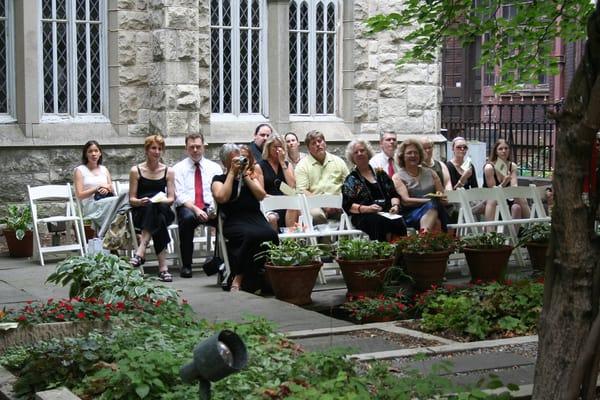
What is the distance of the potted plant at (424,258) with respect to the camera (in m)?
11.1

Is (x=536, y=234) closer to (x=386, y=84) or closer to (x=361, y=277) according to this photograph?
(x=361, y=277)

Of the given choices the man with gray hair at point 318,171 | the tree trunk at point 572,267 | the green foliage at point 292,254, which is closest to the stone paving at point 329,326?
the green foliage at point 292,254

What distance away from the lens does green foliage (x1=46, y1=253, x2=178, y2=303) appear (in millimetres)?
8617

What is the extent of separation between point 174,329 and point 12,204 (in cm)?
860

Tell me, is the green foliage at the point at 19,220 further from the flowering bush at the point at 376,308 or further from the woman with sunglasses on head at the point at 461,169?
the woman with sunglasses on head at the point at 461,169

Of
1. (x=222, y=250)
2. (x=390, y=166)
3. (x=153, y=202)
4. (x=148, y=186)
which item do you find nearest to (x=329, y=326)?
(x=222, y=250)

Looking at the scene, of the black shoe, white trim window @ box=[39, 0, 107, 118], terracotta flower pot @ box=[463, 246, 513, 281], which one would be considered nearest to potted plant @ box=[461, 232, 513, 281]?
terracotta flower pot @ box=[463, 246, 513, 281]

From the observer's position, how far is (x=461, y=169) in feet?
50.7

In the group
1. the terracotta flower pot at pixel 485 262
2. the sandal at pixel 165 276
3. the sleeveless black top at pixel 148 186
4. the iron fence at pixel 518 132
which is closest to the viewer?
the terracotta flower pot at pixel 485 262

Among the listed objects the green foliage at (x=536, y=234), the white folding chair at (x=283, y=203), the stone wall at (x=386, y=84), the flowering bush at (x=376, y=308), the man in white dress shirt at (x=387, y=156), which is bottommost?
the flowering bush at (x=376, y=308)

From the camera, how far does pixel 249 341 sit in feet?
23.9

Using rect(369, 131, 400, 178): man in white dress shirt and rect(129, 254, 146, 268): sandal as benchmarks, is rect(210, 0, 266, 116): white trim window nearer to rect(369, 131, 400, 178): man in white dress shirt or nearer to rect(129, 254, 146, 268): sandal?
rect(369, 131, 400, 178): man in white dress shirt

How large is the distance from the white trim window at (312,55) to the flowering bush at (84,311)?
1031 cm

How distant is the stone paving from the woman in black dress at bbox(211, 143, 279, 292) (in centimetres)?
33
